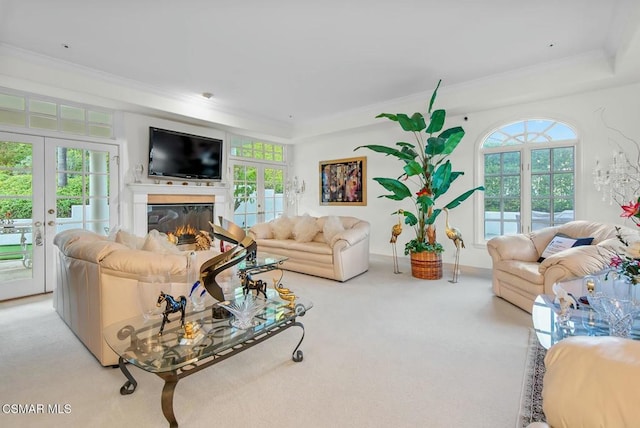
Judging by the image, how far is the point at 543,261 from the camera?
310 centimetres

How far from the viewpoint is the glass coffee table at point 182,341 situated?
159cm

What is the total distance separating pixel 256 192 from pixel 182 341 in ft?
18.0

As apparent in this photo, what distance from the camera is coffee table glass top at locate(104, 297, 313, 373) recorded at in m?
1.62

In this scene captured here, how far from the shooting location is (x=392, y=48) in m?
3.58

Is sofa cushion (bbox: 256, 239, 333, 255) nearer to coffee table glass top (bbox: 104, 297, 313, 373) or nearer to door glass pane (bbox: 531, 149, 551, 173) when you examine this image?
coffee table glass top (bbox: 104, 297, 313, 373)

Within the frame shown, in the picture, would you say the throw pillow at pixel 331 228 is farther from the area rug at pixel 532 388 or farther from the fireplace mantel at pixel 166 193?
the area rug at pixel 532 388

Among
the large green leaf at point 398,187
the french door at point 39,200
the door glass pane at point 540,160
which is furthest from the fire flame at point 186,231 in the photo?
the door glass pane at point 540,160

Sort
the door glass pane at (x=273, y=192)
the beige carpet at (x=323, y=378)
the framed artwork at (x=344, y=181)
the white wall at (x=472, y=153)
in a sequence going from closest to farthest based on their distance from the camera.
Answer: the beige carpet at (x=323, y=378) → the white wall at (x=472, y=153) → the framed artwork at (x=344, y=181) → the door glass pane at (x=273, y=192)

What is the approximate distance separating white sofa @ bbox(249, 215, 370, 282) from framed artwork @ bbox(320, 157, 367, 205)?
4.70 feet

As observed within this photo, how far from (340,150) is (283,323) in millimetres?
5248

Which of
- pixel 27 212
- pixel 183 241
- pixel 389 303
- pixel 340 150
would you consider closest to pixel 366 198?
pixel 340 150

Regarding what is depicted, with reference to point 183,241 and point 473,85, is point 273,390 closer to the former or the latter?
point 183,241

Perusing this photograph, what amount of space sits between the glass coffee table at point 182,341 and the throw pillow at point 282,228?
324cm

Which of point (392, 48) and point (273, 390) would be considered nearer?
point (273, 390)
